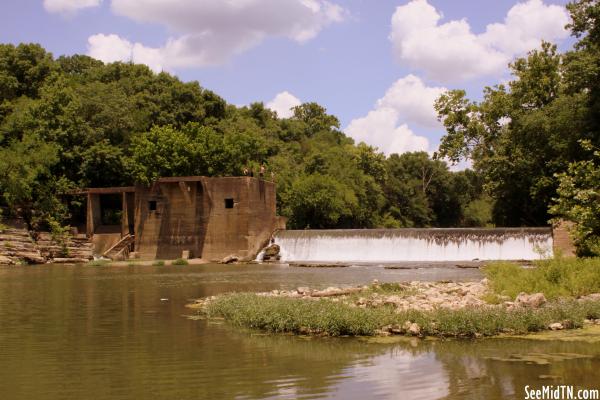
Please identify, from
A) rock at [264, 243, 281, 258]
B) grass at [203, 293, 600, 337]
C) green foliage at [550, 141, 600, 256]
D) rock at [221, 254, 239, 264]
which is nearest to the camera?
grass at [203, 293, 600, 337]

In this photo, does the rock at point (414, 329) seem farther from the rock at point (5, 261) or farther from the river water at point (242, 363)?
the rock at point (5, 261)

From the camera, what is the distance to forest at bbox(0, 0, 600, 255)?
124ft

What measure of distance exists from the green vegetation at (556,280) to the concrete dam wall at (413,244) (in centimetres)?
1799

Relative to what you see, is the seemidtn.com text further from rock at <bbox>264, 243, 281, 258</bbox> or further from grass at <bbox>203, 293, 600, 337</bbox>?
rock at <bbox>264, 243, 281, 258</bbox>

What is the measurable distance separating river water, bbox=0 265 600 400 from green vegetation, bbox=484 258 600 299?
4.99 metres

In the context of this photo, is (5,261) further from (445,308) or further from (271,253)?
(445,308)

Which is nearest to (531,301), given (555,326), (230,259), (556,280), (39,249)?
(555,326)

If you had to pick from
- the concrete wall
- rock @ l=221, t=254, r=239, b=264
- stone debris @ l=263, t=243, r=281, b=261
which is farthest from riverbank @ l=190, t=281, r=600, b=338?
stone debris @ l=263, t=243, r=281, b=261

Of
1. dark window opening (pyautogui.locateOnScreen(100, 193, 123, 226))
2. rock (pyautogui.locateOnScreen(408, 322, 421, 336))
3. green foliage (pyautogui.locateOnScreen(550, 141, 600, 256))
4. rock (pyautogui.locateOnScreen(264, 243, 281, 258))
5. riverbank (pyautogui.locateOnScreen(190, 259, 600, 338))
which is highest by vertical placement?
dark window opening (pyautogui.locateOnScreen(100, 193, 123, 226))

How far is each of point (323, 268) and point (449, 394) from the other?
26.8 m

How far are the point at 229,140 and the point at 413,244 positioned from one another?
17213mm

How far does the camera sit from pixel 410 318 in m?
12.4

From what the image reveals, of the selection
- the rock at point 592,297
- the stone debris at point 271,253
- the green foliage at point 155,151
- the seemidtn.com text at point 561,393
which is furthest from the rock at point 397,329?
the green foliage at point 155,151

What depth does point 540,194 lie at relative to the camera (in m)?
41.5
